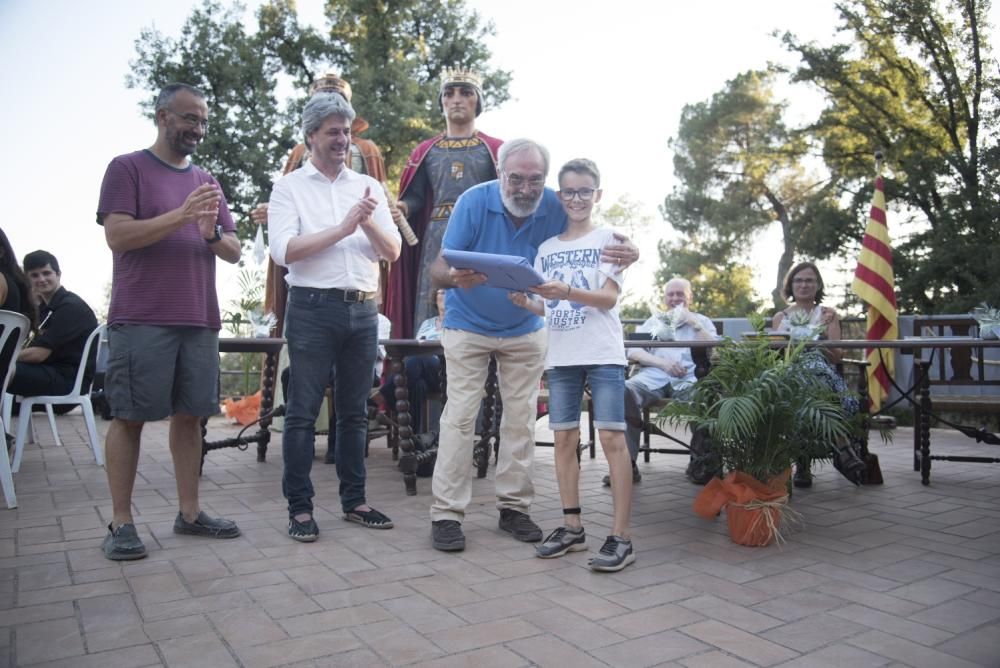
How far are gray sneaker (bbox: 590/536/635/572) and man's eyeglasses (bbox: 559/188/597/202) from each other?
4.01ft

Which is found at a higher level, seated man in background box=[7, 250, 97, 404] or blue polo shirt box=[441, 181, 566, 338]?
blue polo shirt box=[441, 181, 566, 338]

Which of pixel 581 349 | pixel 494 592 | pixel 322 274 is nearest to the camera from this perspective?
pixel 494 592

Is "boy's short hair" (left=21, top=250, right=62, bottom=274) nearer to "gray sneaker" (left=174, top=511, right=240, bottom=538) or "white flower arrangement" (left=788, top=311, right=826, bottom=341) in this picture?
"gray sneaker" (left=174, top=511, right=240, bottom=538)

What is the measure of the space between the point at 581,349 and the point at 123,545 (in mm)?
1757

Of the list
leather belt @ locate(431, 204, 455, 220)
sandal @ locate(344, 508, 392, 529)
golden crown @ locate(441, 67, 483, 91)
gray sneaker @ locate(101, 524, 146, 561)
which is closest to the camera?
gray sneaker @ locate(101, 524, 146, 561)

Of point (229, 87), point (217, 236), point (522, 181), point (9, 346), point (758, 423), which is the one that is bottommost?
point (758, 423)

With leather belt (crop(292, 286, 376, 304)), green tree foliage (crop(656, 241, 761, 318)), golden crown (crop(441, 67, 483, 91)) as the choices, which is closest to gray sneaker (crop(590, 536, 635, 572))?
leather belt (crop(292, 286, 376, 304))

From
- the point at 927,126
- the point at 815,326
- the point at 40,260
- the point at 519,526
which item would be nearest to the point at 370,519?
the point at 519,526

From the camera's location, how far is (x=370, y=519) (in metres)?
3.15

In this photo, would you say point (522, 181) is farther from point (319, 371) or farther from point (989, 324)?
point (989, 324)

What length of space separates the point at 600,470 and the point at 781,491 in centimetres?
179

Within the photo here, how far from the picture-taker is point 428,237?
4926mm

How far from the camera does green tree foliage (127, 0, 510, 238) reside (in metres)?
16.7

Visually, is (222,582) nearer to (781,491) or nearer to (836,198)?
(781,491)
